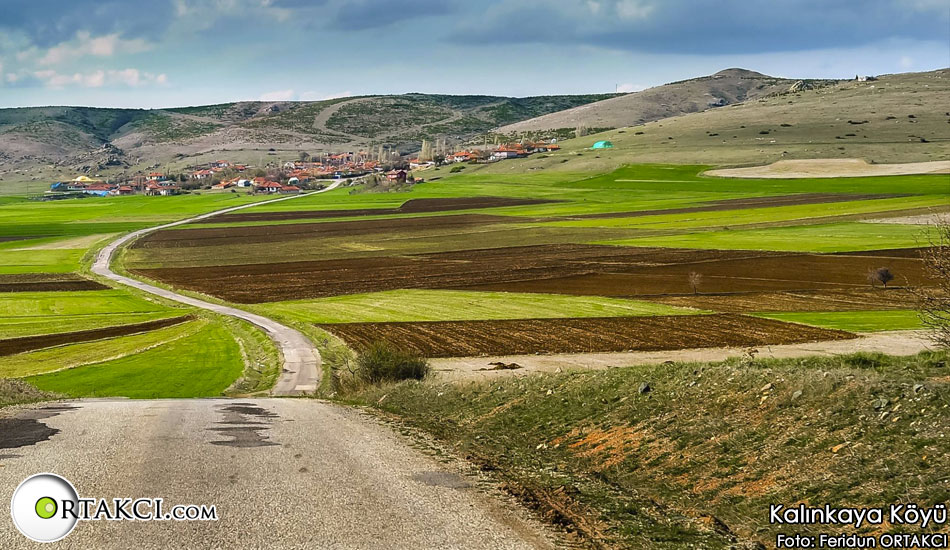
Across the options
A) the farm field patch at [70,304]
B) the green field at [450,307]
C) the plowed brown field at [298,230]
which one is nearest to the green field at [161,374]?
the green field at [450,307]

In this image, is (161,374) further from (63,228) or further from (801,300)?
(63,228)

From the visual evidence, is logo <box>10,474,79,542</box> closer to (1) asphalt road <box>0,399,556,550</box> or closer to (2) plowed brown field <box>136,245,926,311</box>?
(1) asphalt road <box>0,399,556,550</box>

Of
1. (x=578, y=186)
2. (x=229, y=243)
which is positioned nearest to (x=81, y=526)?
(x=229, y=243)

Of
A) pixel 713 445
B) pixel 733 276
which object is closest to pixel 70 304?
pixel 733 276

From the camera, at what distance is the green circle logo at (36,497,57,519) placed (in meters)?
12.6

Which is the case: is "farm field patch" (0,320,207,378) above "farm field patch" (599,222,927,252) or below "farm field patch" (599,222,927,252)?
above

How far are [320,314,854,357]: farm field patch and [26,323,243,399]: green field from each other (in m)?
7.50

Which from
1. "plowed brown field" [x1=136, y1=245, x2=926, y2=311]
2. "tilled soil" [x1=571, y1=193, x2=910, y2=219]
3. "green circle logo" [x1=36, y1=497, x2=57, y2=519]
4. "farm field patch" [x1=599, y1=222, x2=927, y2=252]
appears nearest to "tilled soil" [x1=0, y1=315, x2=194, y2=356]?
"plowed brown field" [x1=136, y1=245, x2=926, y2=311]

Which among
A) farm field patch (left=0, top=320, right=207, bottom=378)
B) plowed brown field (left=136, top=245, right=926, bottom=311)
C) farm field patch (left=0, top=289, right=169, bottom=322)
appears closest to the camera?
farm field patch (left=0, top=320, right=207, bottom=378)

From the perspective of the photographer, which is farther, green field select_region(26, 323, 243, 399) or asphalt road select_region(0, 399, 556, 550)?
green field select_region(26, 323, 243, 399)

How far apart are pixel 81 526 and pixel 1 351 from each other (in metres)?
44.7

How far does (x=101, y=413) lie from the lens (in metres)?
22.8

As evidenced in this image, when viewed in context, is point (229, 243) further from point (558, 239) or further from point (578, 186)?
point (578, 186)

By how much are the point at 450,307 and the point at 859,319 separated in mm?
27273
